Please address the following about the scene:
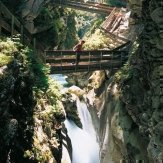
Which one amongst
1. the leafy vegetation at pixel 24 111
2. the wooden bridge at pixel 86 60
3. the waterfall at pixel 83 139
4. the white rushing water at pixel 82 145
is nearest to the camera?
the leafy vegetation at pixel 24 111

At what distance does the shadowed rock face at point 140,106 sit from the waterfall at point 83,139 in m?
2.65

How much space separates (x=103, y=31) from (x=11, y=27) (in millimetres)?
17971

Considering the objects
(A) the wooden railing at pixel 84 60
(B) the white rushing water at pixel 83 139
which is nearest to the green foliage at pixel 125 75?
(A) the wooden railing at pixel 84 60

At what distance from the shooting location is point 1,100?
10320 millimetres

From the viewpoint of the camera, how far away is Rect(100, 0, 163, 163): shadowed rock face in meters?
16.3

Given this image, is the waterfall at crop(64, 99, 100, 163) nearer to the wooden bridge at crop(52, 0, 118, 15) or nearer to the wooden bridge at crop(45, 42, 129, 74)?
the wooden bridge at crop(45, 42, 129, 74)

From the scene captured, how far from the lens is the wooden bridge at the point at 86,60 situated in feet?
67.8

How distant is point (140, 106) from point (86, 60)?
4.98 m

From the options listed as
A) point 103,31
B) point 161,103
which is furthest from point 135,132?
point 103,31

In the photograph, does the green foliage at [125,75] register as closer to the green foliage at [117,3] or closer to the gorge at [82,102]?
the gorge at [82,102]

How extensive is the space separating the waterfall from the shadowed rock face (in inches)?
104

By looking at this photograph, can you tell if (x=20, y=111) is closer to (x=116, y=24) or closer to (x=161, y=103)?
(x=161, y=103)

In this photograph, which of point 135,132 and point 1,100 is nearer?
point 1,100

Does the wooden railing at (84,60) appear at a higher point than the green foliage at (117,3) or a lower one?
lower
